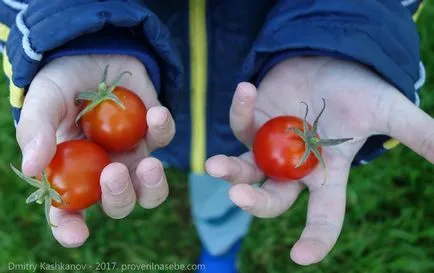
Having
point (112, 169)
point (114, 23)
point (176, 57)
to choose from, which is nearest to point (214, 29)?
point (176, 57)

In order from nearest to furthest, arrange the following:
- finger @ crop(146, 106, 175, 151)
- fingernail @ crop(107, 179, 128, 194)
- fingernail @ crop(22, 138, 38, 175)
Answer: fingernail @ crop(22, 138, 38, 175) → fingernail @ crop(107, 179, 128, 194) → finger @ crop(146, 106, 175, 151)

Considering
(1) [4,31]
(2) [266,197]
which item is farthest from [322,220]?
(1) [4,31]

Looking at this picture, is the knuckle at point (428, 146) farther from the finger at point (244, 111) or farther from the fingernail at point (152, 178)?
the fingernail at point (152, 178)

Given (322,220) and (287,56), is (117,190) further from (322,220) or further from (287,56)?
(287,56)

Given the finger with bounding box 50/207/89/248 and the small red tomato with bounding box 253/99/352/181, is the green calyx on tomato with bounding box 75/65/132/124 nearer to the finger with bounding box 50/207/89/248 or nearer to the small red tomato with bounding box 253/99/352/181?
the finger with bounding box 50/207/89/248

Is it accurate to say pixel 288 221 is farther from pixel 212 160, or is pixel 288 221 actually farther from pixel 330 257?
pixel 212 160

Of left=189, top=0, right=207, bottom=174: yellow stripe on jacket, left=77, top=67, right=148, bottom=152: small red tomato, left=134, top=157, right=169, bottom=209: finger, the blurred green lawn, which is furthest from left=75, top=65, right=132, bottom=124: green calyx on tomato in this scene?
the blurred green lawn
